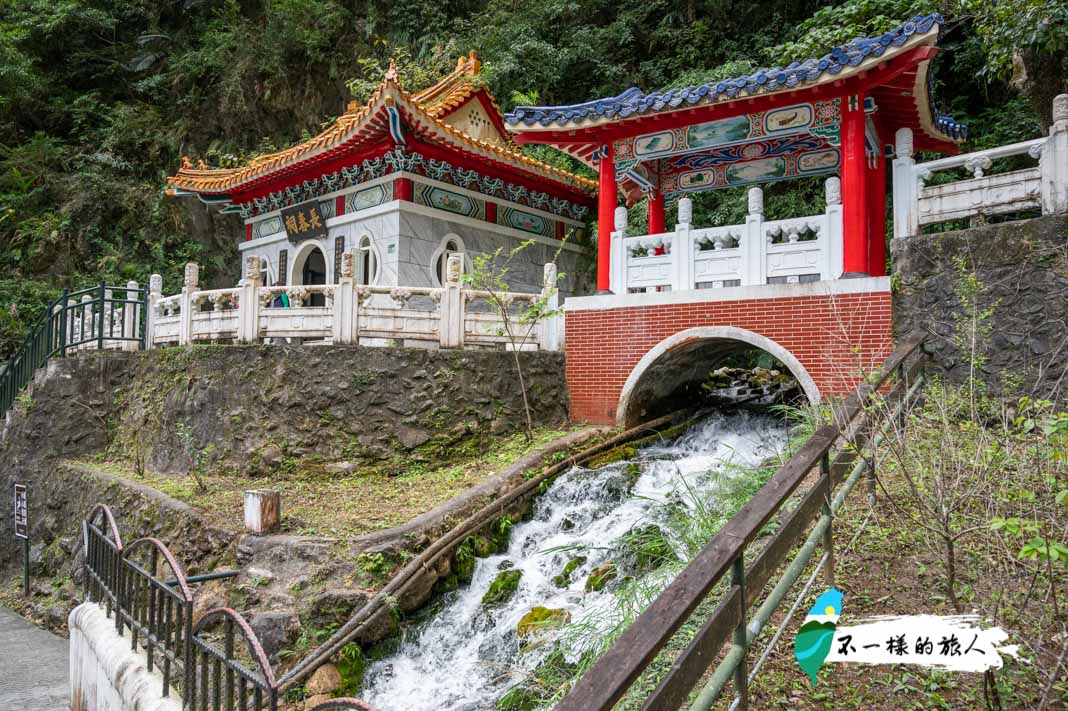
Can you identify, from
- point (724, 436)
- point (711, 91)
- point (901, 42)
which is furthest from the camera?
point (724, 436)

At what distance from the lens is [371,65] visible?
20438 mm

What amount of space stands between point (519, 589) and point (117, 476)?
294 inches

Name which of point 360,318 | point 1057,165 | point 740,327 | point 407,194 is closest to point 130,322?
point 407,194

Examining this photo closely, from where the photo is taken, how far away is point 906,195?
8477mm

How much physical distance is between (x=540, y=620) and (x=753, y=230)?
5.62m

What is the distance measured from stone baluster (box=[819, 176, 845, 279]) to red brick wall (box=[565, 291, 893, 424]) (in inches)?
14.0

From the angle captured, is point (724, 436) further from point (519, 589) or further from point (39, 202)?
point (39, 202)

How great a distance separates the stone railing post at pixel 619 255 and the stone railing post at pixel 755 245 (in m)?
1.79

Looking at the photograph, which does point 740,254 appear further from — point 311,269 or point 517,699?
point 311,269

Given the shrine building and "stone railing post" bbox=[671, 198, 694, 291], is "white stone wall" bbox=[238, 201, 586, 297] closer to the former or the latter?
the shrine building

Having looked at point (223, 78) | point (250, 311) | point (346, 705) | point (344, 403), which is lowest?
point (346, 705)

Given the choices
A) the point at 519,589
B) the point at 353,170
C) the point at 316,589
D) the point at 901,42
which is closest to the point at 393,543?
the point at 316,589

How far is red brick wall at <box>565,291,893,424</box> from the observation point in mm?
8578

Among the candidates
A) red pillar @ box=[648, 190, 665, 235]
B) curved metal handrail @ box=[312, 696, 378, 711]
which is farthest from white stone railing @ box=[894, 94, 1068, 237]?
curved metal handrail @ box=[312, 696, 378, 711]
